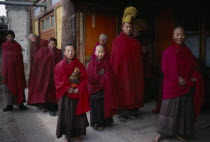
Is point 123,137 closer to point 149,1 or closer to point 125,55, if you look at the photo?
point 125,55

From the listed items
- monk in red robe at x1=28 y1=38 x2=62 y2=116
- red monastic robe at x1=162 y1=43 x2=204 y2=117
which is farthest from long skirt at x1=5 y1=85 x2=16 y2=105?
red monastic robe at x1=162 y1=43 x2=204 y2=117

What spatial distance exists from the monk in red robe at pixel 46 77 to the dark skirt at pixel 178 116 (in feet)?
9.02

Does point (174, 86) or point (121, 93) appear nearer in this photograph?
point (174, 86)

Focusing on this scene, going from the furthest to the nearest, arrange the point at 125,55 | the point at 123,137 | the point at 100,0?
1. the point at 100,0
2. the point at 125,55
3. the point at 123,137

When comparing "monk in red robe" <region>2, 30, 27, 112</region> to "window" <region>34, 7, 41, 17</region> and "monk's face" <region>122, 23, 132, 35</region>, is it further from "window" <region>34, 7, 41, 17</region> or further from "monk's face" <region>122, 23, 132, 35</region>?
"window" <region>34, 7, 41, 17</region>

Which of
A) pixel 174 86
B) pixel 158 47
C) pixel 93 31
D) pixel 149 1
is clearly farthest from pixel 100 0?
pixel 174 86

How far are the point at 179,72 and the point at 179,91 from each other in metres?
0.29

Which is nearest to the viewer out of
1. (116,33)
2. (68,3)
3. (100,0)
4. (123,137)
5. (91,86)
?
(123,137)

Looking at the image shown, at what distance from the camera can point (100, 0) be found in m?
5.82

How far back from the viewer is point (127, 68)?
14.3 feet

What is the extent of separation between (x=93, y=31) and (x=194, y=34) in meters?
2.60

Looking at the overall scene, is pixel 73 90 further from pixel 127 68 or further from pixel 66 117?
pixel 127 68

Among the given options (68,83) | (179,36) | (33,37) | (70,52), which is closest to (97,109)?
(68,83)

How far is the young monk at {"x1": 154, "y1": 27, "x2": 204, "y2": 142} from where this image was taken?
3217 mm
